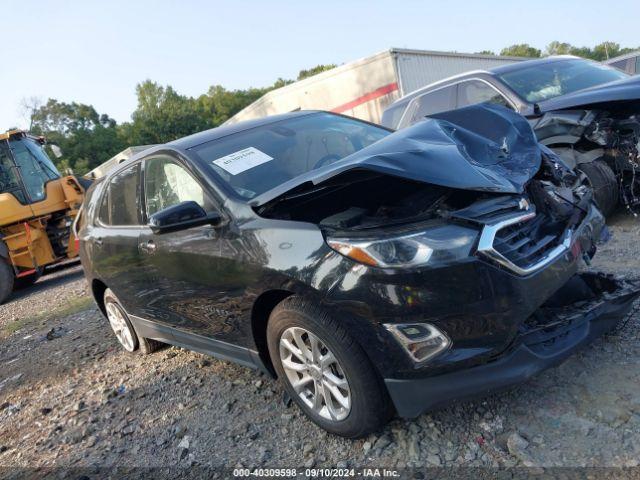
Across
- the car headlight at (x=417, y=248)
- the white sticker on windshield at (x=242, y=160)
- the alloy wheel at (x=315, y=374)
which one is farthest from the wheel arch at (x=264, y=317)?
the white sticker on windshield at (x=242, y=160)

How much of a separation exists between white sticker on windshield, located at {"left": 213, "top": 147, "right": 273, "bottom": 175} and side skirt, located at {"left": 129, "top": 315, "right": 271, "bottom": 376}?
3.49 feet

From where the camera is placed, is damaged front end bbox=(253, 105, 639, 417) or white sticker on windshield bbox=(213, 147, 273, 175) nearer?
damaged front end bbox=(253, 105, 639, 417)

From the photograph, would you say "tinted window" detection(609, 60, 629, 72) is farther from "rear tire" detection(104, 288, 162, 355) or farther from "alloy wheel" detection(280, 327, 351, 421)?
"alloy wheel" detection(280, 327, 351, 421)

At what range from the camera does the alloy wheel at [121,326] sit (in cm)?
472

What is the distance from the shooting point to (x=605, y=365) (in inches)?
111

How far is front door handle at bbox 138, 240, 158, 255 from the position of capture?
3.57 meters

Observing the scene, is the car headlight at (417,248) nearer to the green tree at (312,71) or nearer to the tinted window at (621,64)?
the tinted window at (621,64)

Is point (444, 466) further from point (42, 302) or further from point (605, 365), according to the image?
point (42, 302)

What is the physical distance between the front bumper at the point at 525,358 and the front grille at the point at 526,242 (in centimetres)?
30

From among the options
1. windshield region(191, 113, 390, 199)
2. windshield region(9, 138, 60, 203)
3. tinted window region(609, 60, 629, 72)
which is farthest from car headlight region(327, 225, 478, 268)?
tinted window region(609, 60, 629, 72)

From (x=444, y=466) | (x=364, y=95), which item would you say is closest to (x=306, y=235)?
(x=444, y=466)

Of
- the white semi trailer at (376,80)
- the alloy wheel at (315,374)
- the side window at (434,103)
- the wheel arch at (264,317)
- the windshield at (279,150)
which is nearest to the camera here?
the alloy wheel at (315,374)

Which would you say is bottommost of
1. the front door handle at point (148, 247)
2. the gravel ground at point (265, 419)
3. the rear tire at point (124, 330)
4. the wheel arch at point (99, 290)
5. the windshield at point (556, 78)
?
the gravel ground at point (265, 419)

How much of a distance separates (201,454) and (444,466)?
1378 millimetres
